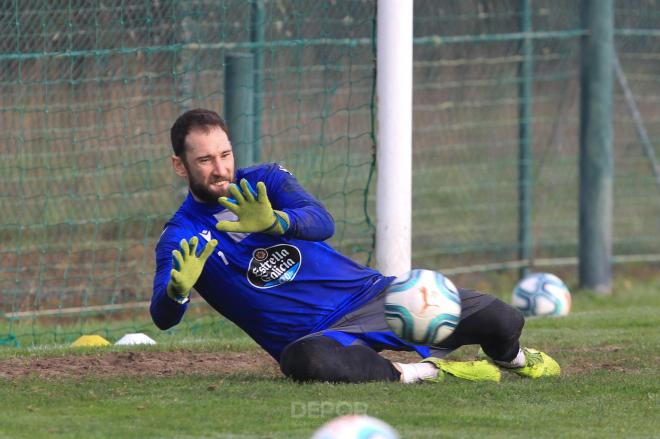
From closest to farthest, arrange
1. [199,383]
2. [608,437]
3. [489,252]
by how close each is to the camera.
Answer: [608,437] < [199,383] < [489,252]

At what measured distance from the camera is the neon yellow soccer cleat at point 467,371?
609 cm

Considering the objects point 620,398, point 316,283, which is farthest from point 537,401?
point 316,283

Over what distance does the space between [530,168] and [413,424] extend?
727 cm

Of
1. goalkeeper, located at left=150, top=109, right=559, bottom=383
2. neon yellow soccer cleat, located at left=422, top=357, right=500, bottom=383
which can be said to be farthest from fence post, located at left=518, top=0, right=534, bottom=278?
neon yellow soccer cleat, located at left=422, top=357, right=500, bottom=383

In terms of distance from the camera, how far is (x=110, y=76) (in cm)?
951

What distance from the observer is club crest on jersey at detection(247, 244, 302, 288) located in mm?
6066

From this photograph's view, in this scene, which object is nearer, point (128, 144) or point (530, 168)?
point (128, 144)

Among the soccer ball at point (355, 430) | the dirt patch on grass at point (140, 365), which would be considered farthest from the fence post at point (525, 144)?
the soccer ball at point (355, 430)

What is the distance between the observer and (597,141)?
11.2 metres

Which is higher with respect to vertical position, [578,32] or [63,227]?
[578,32]

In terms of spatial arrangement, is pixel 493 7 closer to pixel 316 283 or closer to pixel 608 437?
pixel 316 283

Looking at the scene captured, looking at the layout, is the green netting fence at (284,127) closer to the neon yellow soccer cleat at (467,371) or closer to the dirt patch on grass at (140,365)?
the dirt patch on grass at (140,365)

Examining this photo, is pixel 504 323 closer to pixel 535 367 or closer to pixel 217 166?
pixel 535 367

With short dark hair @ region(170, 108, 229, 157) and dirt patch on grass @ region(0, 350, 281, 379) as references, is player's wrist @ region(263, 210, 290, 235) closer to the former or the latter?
short dark hair @ region(170, 108, 229, 157)
